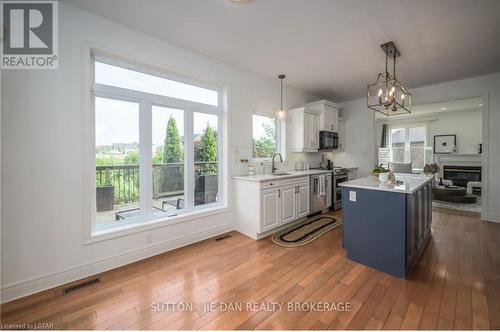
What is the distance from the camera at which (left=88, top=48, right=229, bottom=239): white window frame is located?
2.34 meters

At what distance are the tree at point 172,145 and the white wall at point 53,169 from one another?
0.88 m

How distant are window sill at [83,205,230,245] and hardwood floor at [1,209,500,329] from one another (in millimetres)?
383

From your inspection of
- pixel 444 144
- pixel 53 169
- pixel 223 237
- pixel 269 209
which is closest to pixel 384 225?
pixel 269 209

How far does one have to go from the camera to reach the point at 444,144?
731 centimetres

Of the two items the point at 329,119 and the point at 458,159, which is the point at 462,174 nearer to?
the point at 458,159

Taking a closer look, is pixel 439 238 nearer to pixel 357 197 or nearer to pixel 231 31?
pixel 357 197

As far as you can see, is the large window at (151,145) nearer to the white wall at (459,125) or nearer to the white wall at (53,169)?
the white wall at (53,169)

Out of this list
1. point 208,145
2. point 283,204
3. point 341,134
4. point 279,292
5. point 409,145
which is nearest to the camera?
point 279,292

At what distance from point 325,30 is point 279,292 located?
2.89m

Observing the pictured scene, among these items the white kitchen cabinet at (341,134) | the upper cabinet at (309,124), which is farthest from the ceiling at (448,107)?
the upper cabinet at (309,124)

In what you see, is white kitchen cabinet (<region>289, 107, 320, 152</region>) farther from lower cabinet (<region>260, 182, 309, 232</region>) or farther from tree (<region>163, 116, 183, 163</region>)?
tree (<region>163, 116, 183, 163</region>)

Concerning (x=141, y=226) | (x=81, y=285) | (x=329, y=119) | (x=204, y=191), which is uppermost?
(x=329, y=119)

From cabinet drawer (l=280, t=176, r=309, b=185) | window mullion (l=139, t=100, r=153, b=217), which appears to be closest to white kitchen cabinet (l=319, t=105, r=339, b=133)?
cabinet drawer (l=280, t=176, r=309, b=185)

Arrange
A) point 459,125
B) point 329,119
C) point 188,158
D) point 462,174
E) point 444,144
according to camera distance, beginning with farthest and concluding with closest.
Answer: point 444,144
point 459,125
point 462,174
point 329,119
point 188,158
